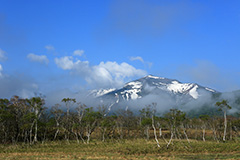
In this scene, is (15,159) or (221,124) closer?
(15,159)

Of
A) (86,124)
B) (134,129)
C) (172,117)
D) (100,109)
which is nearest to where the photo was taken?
(172,117)

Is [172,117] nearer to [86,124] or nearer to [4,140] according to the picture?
[86,124]

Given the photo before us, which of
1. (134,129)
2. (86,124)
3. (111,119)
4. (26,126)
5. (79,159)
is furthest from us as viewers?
(134,129)

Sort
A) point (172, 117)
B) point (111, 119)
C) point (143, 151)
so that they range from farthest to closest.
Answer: point (111, 119) → point (172, 117) → point (143, 151)

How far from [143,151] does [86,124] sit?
3169 centimetres

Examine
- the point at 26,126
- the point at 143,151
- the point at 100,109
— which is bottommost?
the point at 143,151

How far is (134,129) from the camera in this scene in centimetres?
9344

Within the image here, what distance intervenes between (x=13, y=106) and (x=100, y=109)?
26.8 metres

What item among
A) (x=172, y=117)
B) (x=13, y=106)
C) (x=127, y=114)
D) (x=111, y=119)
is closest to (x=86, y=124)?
(x=111, y=119)

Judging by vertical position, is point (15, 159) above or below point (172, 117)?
below

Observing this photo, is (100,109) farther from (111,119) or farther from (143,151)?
(143,151)

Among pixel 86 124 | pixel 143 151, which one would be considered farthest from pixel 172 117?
pixel 86 124

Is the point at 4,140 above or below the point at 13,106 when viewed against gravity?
below

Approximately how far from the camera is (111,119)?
81000 mm
